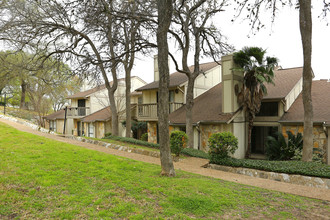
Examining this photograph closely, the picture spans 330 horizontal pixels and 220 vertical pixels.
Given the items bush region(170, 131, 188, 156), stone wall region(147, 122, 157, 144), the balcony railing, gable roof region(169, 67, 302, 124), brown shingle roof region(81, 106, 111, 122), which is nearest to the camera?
bush region(170, 131, 188, 156)

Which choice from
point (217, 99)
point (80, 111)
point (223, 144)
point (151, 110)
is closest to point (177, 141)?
point (223, 144)

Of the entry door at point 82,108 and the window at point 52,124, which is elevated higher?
the entry door at point 82,108

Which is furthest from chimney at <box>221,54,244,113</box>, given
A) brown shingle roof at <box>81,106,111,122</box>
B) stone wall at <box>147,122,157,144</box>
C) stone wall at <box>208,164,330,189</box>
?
brown shingle roof at <box>81,106,111,122</box>

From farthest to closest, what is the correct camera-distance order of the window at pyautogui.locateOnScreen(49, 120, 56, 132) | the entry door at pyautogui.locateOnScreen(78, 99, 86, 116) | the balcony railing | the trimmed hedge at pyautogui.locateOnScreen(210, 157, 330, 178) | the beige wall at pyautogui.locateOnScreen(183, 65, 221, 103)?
the window at pyautogui.locateOnScreen(49, 120, 56, 132), the entry door at pyautogui.locateOnScreen(78, 99, 86, 116), the balcony railing, the beige wall at pyautogui.locateOnScreen(183, 65, 221, 103), the trimmed hedge at pyautogui.locateOnScreen(210, 157, 330, 178)

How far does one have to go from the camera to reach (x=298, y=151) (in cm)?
1142

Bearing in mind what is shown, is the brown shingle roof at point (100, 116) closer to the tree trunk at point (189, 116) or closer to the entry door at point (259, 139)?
the tree trunk at point (189, 116)

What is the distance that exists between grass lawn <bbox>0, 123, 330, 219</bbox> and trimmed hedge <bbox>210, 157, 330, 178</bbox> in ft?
8.30

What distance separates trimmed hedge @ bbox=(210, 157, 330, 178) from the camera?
7.89m

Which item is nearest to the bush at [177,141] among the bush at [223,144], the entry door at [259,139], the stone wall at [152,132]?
the bush at [223,144]

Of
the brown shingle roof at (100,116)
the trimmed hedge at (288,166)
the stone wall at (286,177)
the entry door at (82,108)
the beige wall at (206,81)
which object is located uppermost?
the beige wall at (206,81)

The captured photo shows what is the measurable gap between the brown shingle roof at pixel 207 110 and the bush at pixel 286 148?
2.97m

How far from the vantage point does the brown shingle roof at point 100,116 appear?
2358cm

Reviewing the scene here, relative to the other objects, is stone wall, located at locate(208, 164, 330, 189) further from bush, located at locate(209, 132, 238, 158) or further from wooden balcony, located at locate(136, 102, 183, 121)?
wooden balcony, located at locate(136, 102, 183, 121)

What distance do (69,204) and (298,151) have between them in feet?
36.3
